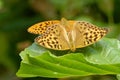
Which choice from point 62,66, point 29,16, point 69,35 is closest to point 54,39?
point 69,35

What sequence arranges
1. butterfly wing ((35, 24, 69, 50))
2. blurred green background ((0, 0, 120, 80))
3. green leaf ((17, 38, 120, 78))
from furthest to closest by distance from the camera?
blurred green background ((0, 0, 120, 80))
butterfly wing ((35, 24, 69, 50))
green leaf ((17, 38, 120, 78))

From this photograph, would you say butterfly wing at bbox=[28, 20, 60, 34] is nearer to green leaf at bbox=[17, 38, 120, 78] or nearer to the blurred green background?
green leaf at bbox=[17, 38, 120, 78]

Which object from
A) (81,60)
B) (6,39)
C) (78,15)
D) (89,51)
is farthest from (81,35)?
(6,39)

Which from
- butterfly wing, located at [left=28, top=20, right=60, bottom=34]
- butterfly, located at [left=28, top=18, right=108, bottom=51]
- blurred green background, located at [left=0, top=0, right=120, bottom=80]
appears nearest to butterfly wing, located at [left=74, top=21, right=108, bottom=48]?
butterfly, located at [left=28, top=18, right=108, bottom=51]

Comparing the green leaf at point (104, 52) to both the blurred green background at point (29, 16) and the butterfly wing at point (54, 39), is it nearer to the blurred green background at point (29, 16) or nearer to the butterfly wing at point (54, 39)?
the butterfly wing at point (54, 39)

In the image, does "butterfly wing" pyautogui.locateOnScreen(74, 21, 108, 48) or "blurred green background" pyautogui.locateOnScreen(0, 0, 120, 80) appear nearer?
"butterfly wing" pyautogui.locateOnScreen(74, 21, 108, 48)

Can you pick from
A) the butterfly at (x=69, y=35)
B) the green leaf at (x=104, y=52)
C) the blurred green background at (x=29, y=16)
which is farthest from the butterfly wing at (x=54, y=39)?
the blurred green background at (x=29, y=16)
